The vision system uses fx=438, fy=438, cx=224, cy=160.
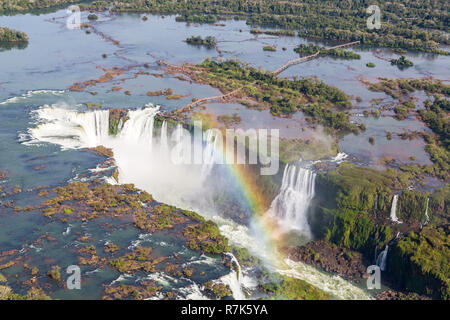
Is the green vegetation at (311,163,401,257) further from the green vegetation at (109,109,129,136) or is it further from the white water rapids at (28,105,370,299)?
the green vegetation at (109,109,129,136)

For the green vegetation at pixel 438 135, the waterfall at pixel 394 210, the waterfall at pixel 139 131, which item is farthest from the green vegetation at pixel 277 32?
the waterfall at pixel 394 210

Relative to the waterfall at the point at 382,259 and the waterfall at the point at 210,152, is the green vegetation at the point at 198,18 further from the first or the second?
the waterfall at the point at 382,259

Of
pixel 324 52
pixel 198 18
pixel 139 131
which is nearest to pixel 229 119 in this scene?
pixel 139 131

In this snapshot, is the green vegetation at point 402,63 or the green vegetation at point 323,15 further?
the green vegetation at point 323,15

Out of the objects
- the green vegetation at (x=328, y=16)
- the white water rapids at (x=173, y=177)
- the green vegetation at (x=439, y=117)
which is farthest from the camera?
the green vegetation at (x=328, y=16)

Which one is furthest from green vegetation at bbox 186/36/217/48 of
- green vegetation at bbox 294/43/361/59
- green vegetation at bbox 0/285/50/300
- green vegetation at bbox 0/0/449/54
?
green vegetation at bbox 0/285/50/300
